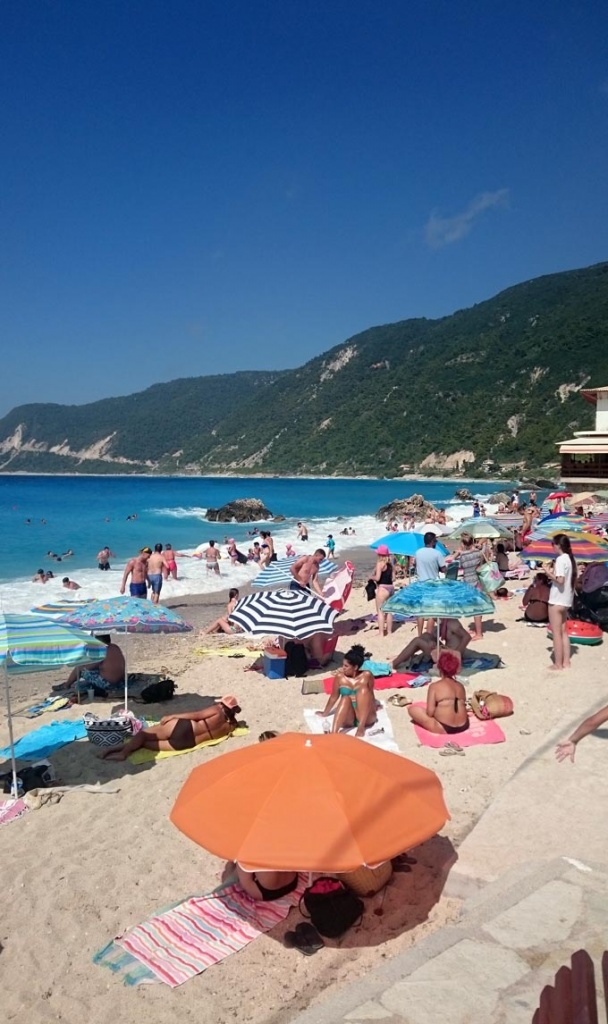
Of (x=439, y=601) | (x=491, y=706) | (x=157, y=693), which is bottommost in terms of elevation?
(x=157, y=693)

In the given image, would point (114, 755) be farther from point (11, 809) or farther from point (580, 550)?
point (580, 550)

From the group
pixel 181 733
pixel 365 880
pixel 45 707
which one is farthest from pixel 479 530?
pixel 365 880

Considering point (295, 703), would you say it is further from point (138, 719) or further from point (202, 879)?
point (202, 879)

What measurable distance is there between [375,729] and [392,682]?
173 cm

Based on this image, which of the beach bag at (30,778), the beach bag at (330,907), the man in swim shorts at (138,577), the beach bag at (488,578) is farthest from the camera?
the man in swim shorts at (138,577)

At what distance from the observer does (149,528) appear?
1753 inches

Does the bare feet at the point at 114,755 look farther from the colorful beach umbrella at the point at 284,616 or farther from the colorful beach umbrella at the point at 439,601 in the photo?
the colorful beach umbrella at the point at 439,601

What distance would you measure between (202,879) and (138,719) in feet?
10.5

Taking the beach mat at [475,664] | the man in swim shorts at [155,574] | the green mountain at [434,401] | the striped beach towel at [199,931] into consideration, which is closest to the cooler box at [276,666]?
the beach mat at [475,664]

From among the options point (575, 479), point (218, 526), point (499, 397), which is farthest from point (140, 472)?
point (575, 479)

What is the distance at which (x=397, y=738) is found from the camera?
6.73 meters

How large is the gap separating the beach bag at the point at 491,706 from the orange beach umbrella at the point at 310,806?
3107mm

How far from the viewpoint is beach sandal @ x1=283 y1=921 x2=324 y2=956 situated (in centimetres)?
389

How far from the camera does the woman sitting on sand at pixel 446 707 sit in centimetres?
676
